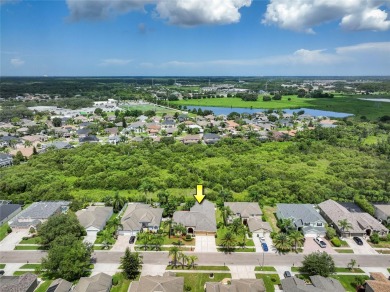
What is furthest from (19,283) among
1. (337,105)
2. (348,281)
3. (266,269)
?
(337,105)

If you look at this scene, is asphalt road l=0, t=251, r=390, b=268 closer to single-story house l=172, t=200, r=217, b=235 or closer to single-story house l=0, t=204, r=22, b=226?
single-story house l=172, t=200, r=217, b=235

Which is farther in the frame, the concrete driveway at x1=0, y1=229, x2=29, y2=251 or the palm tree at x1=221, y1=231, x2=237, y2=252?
the concrete driveway at x1=0, y1=229, x2=29, y2=251

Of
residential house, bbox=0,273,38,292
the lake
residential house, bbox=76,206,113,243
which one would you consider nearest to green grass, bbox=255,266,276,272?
residential house, bbox=76,206,113,243

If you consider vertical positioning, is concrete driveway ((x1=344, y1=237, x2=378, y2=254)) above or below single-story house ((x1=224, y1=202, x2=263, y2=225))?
below

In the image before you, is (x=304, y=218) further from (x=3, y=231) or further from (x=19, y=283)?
(x=3, y=231)

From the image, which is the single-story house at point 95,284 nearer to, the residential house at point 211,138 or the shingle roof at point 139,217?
the shingle roof at point 139,217

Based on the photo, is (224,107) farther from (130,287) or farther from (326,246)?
(130,287)
